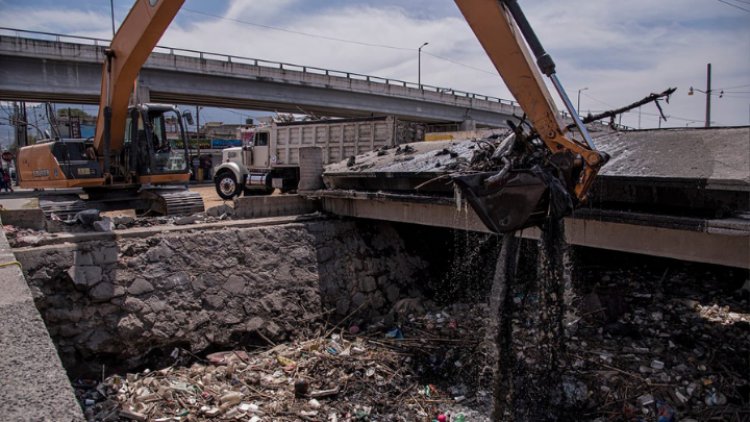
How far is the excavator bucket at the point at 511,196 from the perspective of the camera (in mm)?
4012

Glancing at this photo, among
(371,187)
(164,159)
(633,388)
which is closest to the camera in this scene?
(633,388)

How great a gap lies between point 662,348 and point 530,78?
3.36 m

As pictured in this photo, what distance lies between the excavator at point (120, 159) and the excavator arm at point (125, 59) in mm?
15

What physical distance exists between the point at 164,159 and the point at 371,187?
4570 millimetres

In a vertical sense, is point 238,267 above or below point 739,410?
above

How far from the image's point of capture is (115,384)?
5.47 m

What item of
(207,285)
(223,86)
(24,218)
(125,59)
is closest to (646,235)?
(207,285)

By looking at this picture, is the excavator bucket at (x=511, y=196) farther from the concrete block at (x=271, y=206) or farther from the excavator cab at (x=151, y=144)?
the excavator cab at (x=151, y=144)

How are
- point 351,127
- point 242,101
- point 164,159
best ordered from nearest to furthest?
point 164,159
point 351,127
point 242,101

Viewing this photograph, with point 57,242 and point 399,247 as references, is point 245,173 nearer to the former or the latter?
point 399,247

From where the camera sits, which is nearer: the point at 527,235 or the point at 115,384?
the point at 115,384

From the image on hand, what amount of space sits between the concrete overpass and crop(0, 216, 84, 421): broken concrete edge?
18245 millimetres

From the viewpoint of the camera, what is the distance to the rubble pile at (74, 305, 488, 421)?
16.6 ft

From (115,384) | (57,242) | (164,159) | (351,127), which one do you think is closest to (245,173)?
(351,127)
